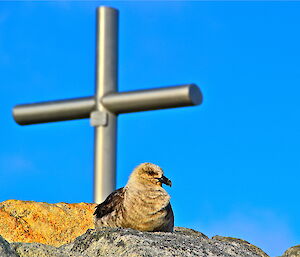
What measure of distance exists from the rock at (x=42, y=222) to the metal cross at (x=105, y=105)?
2.61ft

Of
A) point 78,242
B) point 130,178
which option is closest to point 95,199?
point 130,178

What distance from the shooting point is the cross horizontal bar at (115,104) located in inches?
412

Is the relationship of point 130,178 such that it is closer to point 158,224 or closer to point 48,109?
point 158,224

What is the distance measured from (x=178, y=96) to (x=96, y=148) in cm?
202

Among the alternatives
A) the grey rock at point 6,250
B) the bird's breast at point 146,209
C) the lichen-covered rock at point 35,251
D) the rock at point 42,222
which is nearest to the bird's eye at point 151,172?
the bird's breast at point 146,209

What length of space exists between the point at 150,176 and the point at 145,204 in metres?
0.42

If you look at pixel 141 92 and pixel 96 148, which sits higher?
pixel 141 92

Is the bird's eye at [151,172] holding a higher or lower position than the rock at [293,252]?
higher

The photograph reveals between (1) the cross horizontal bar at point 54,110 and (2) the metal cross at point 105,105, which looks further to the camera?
(1) the cross horizontal bar at point 54,110

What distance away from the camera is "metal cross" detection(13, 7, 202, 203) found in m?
11.2

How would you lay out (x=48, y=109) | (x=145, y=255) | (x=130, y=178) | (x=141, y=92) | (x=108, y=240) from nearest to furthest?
(x=145, y=255)
(x=108, y=240)
(x=130, y=178)
(x=141, y=92)
(x=48, y=109)

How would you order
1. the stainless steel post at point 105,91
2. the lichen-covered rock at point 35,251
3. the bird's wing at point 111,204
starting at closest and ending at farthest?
the lichen-covered rock at point 35,251, the bird's wing at point 111,204, the stainless steel post at point 105,91

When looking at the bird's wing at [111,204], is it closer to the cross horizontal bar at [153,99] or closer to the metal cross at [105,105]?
the cross horizontal bar at [153,99]

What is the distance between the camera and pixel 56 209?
10.6m
